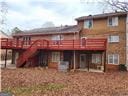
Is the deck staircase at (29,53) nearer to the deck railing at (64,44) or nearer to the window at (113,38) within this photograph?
the deck railing at (64,44)

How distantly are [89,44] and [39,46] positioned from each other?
291 inches

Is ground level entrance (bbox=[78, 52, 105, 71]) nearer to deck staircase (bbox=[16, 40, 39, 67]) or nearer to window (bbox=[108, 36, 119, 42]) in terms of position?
window (bbox=[108, 36, 119, 42])

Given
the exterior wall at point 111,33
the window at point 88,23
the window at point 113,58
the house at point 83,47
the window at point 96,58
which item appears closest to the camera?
the house at point 83,47

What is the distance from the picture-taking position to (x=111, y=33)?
3431 centimetres

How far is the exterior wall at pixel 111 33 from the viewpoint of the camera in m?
33.1

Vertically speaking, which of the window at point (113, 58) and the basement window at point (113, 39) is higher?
the basement window at point (113, 39)

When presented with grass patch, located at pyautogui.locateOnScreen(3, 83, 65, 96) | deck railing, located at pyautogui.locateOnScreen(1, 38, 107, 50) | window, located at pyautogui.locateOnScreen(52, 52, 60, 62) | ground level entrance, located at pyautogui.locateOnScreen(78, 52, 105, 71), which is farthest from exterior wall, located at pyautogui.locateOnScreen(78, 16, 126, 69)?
grass patch, located at pyautogui.locateOnScreen(3, 83, 65, 96)

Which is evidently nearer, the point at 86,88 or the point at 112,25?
the point at 86,88

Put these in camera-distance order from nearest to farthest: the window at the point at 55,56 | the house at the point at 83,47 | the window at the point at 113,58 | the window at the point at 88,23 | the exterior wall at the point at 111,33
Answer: the house at the point at 83,47
the exterior wall at the point at 111,33
the window at the point at 113,58
the window at the point at 55,56
the window at the point at 88,23

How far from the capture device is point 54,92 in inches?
637

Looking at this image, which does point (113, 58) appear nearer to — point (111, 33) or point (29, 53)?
point (111, 33)

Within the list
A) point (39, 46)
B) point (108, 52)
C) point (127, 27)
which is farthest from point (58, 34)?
point (127, 27)

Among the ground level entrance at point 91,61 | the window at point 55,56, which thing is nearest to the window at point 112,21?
the ground level entrance at point 91,61

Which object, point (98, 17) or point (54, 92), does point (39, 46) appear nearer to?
point (98, 17)
